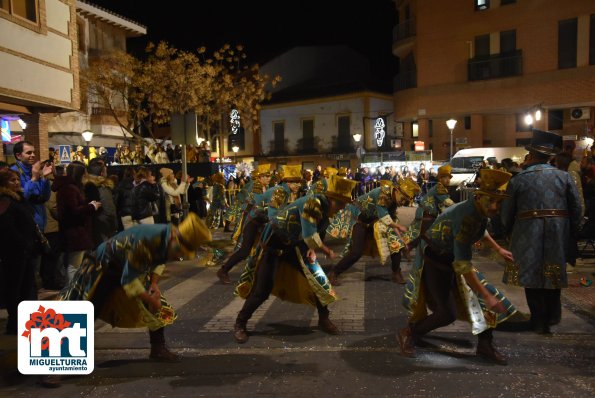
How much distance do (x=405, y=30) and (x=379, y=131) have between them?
32.4 ft

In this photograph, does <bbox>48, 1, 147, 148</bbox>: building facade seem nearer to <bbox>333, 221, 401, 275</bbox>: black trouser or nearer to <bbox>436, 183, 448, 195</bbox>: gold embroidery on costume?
<bbox>333, 221, 401, 275</bbox>: black trouser

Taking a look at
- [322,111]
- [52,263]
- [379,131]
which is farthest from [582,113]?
[52,263]

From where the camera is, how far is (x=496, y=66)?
29375 mm

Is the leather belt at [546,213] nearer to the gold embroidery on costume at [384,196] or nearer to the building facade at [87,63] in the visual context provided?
the gold embroidery on costume at [384,196]

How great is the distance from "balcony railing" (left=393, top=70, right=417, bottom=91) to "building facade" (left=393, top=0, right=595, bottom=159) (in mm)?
64

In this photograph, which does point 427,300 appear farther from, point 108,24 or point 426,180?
point 108,24

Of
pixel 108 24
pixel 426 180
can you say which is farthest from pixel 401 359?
pixel 108 24

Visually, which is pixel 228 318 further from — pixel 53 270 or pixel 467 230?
pixel 467 230

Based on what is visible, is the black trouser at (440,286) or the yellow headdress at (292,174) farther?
the yellow headdress at (292,174)

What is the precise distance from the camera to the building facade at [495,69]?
89.9ft

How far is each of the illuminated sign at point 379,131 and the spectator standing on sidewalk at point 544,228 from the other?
1401 inches

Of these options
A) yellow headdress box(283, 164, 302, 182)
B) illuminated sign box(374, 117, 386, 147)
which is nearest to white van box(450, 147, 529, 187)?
yellow headdress box(283, 164, 302, 182)

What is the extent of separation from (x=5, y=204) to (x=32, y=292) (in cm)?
106

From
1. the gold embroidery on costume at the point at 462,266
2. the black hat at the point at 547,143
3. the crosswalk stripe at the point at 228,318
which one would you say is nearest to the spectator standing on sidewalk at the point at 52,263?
the crosswalk stripe at the point at 228,318
